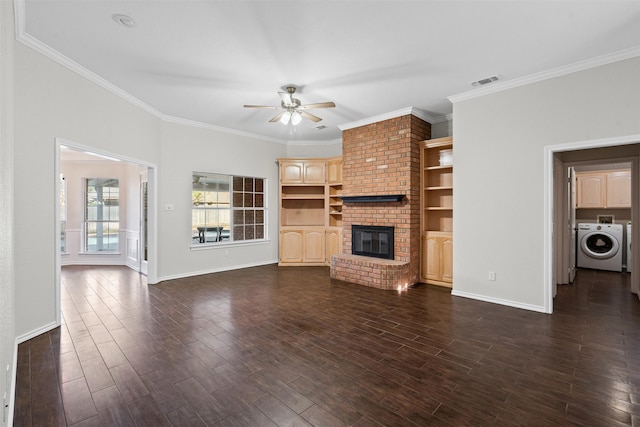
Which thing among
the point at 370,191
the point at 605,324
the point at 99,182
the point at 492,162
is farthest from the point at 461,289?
the point at 99,182

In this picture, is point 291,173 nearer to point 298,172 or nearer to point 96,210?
point 298,172

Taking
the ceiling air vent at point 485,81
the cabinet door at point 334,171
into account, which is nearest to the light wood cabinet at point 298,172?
the cabinet door at point 334,171

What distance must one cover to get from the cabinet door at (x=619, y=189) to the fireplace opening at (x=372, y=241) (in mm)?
5232

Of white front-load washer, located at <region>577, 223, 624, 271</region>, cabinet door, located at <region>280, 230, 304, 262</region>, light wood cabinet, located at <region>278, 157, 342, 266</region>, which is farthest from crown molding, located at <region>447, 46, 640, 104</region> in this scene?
white front-load washer, located at <region>577, 223, 624, 271</region>

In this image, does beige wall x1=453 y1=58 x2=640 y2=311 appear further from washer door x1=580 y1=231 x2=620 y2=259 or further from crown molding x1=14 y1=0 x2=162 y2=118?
crown molding x1=14 y1=0 x2=162 y2=118

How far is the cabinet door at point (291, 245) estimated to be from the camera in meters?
7.04

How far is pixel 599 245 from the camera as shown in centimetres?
629

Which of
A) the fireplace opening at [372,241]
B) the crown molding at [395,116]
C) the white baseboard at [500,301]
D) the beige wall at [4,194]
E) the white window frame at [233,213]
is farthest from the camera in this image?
the white window frame at [233,213]

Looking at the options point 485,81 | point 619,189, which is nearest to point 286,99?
point 485,81

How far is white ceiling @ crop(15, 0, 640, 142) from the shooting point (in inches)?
102

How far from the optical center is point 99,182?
24.5 ft

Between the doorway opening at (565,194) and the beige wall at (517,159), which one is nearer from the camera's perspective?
the beige wall at (517,159)

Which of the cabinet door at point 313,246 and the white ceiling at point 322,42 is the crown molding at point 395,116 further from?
the cabinet door at point 313,246

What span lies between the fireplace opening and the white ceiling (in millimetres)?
2349
